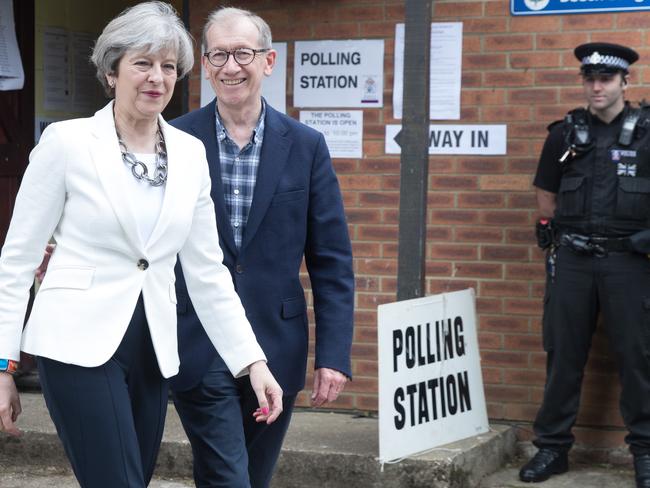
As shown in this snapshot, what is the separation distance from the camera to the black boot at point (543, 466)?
6.11m

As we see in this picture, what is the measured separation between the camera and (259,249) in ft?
12.6

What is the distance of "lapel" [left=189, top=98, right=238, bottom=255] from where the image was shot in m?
3.80

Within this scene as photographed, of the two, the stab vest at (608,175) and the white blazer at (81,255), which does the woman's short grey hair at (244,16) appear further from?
the stab vest at (608,175)

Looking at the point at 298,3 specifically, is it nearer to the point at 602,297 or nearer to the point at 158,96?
the point at 602,297

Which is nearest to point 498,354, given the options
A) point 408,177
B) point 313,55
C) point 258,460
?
point 408,177

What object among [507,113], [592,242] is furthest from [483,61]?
[592,242]

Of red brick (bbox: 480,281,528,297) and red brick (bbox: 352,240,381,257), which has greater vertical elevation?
red brick (bbox: 352,240,381,257)

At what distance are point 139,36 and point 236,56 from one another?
25.6 inches

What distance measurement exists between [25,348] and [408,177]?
297 centimetres

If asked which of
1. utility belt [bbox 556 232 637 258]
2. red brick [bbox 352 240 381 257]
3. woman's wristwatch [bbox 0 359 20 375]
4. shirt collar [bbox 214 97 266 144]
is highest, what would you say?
shirt collar [bbox 214 97 266 144]

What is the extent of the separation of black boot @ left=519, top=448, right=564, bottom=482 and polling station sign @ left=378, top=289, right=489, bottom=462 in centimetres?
30

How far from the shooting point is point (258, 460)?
12.9 feet

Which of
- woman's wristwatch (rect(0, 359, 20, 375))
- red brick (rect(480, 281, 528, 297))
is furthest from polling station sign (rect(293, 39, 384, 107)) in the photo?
woman's wristwatch (rect(0, 359, 20, 375))

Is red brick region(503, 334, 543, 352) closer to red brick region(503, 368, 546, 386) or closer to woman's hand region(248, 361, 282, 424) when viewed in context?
red brick region(503, 368, 546, 386)
